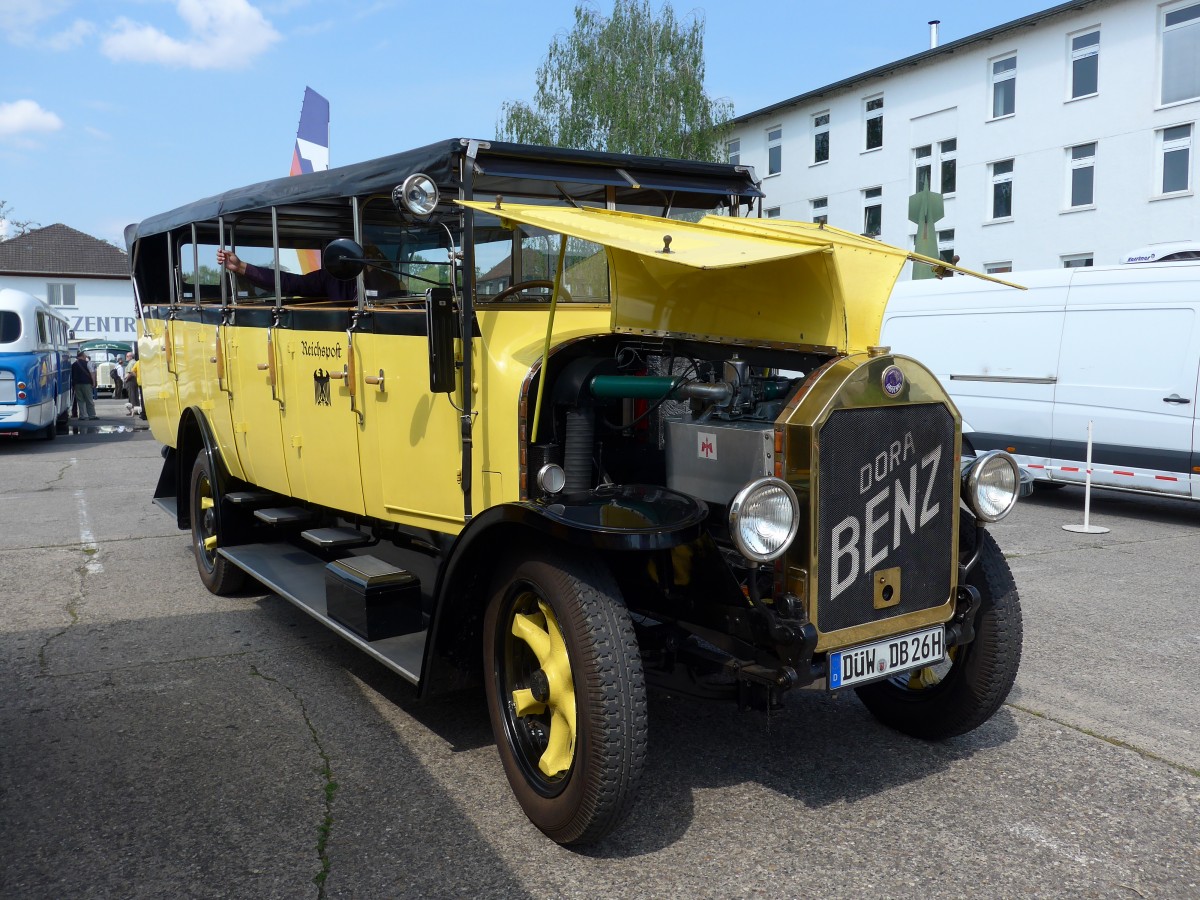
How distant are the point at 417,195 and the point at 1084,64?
73.2 feet

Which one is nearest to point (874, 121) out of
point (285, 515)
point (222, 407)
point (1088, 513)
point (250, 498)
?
point (1088, 513)

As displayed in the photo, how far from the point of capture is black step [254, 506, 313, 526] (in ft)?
18.2

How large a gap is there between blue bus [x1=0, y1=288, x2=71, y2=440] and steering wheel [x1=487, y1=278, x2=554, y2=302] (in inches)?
587

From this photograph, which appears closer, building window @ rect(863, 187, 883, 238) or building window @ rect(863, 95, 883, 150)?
building window @ rect(863, 95, 883, 150)

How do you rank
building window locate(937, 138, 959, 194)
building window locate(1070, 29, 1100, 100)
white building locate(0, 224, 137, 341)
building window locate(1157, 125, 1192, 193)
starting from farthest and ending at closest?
white building locate(0, 224, 137, 341)
building window locate(937, 138, 959, 194)
building window locate(1070, 29, 1100, 100)
building window locate(1157, 125, 1192, 193)

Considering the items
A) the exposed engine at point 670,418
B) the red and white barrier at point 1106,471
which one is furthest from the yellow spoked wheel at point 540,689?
the red and white barrier at point 1106,471

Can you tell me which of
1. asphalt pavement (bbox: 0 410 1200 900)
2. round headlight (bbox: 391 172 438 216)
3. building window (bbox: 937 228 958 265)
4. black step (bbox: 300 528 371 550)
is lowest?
asphalt pavement (bbox: 0 410 1200 900)

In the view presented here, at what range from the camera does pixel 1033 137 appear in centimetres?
2250

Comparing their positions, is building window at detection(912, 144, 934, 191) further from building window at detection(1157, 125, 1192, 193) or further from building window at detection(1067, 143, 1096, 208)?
building window at detection(1157, 125, 1192, 193)

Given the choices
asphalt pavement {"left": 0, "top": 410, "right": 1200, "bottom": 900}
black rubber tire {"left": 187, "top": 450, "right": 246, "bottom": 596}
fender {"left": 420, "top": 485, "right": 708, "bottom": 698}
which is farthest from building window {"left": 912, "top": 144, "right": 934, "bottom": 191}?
fender {"left": 420, "top": 485, "right": 708, "bottom": 698}

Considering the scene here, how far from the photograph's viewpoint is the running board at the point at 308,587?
3.76m

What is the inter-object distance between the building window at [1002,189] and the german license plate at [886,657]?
73.2ft

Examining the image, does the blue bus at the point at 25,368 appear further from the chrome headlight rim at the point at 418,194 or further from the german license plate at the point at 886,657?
the german license plate at the point at 886,657

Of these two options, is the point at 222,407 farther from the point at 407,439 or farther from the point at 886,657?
the point at 886,657
